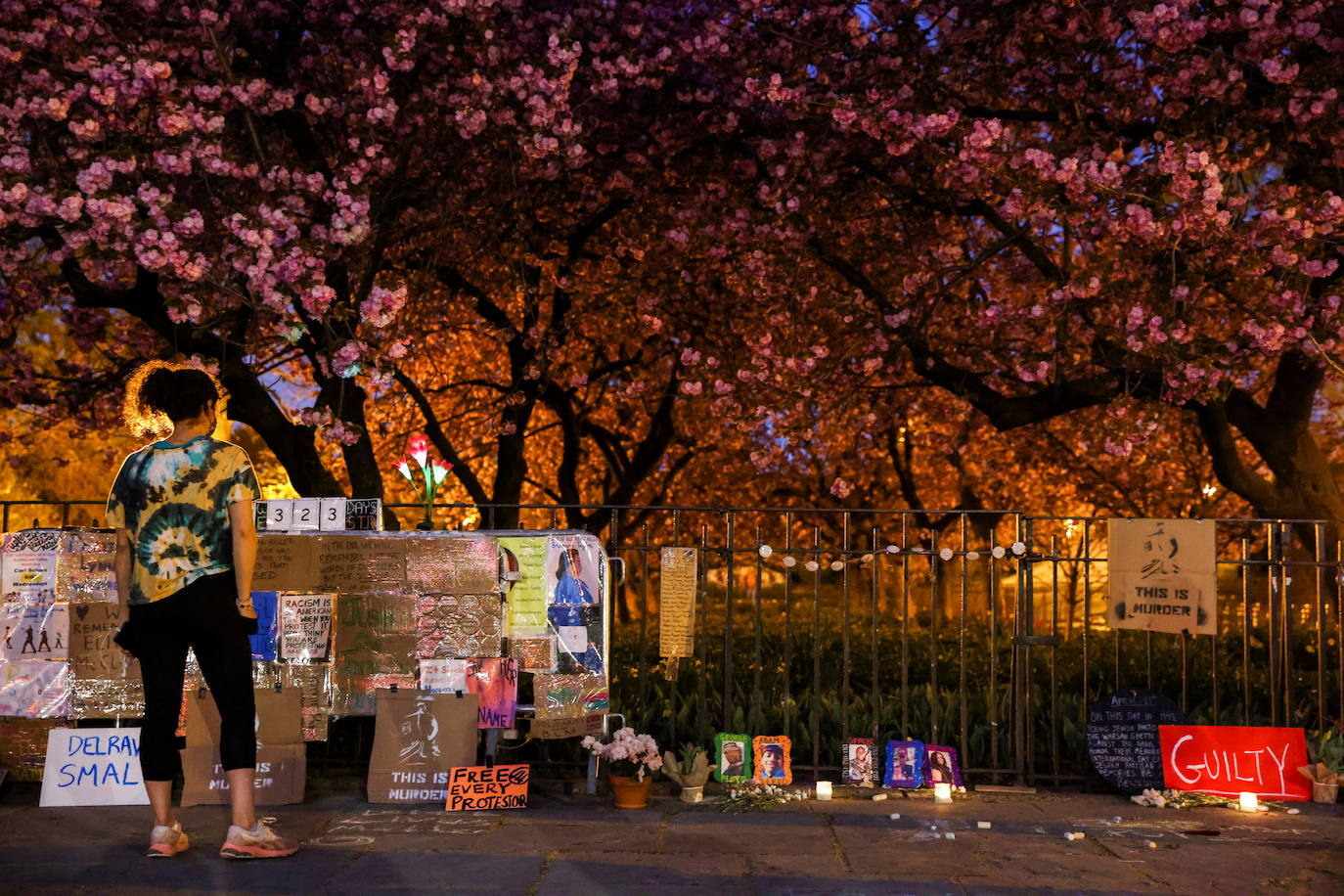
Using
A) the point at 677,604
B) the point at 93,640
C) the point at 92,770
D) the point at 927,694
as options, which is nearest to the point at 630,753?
the point at 677,604

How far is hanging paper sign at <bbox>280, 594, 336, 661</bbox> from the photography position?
300 inches

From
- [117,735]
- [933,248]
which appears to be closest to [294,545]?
[117,735]

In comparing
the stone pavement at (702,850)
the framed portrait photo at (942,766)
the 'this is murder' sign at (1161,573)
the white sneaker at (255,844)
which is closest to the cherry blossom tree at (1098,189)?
the 'this is murder' sign at (1161,573)

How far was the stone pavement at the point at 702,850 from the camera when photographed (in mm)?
5828

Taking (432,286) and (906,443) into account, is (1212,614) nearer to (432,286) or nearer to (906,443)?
(432,286)

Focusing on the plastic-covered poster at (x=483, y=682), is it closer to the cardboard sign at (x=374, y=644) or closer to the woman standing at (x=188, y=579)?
the cardboard sign at (x=374, y=644)

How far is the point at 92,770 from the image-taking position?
743 centimetres

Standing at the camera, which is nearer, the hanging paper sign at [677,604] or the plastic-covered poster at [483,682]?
the plastic-covered poster at [483,682]

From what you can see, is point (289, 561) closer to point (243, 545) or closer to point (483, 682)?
point (483, 682)

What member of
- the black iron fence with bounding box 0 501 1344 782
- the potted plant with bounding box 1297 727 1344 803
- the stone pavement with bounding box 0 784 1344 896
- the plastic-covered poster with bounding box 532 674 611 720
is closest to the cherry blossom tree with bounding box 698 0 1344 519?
the black iron fence with bounding box 0 501 1344 782

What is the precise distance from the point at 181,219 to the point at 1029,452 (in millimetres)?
16618

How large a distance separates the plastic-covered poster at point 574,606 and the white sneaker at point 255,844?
198 centimetres

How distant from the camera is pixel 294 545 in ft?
25.2

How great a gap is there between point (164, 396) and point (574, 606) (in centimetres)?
263
